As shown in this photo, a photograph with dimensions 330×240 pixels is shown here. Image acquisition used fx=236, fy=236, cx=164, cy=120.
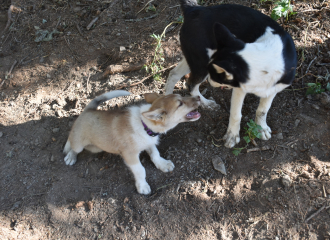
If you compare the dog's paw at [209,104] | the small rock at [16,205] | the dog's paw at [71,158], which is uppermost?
the dog's paw at [209,104]

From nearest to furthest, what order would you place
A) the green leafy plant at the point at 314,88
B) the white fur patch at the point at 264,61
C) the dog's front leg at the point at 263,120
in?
the white fur patch at the point at 264,61
the dog's front leg at the point at 263,120
the green leafy plant at the point at 314,88

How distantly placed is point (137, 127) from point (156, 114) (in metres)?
0.37

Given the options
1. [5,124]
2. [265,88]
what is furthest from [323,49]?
[5,124]

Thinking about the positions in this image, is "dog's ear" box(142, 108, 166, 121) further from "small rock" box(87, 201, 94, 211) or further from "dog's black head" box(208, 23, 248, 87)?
"small rock" box(87, 201, 94, 211)

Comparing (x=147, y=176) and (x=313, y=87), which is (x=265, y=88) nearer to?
(x=313, y=87)

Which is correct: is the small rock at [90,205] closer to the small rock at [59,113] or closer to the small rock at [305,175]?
the small rock at [59,113]

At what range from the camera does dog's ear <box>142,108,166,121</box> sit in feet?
8.38

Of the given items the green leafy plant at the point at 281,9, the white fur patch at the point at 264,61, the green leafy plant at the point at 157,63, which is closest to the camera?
the white fur patch at the point at 264,61

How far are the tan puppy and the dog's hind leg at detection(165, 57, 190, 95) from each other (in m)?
0.72

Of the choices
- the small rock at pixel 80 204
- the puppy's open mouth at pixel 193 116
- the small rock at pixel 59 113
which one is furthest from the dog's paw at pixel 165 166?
the small rock at pixel 59 113

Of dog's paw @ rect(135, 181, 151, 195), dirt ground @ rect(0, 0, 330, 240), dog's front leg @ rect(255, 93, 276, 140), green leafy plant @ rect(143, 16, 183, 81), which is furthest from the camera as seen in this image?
green leafy plant @ rect(143, 16, 183, 81)

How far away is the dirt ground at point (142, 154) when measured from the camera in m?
2.71

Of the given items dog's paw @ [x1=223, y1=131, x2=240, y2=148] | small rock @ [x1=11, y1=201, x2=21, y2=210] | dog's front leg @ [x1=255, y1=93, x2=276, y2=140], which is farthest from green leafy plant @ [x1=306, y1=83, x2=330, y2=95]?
small rock @ [x1=11, y1=201, x2=21, y2=210]

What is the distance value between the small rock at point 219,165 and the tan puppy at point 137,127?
56cm
